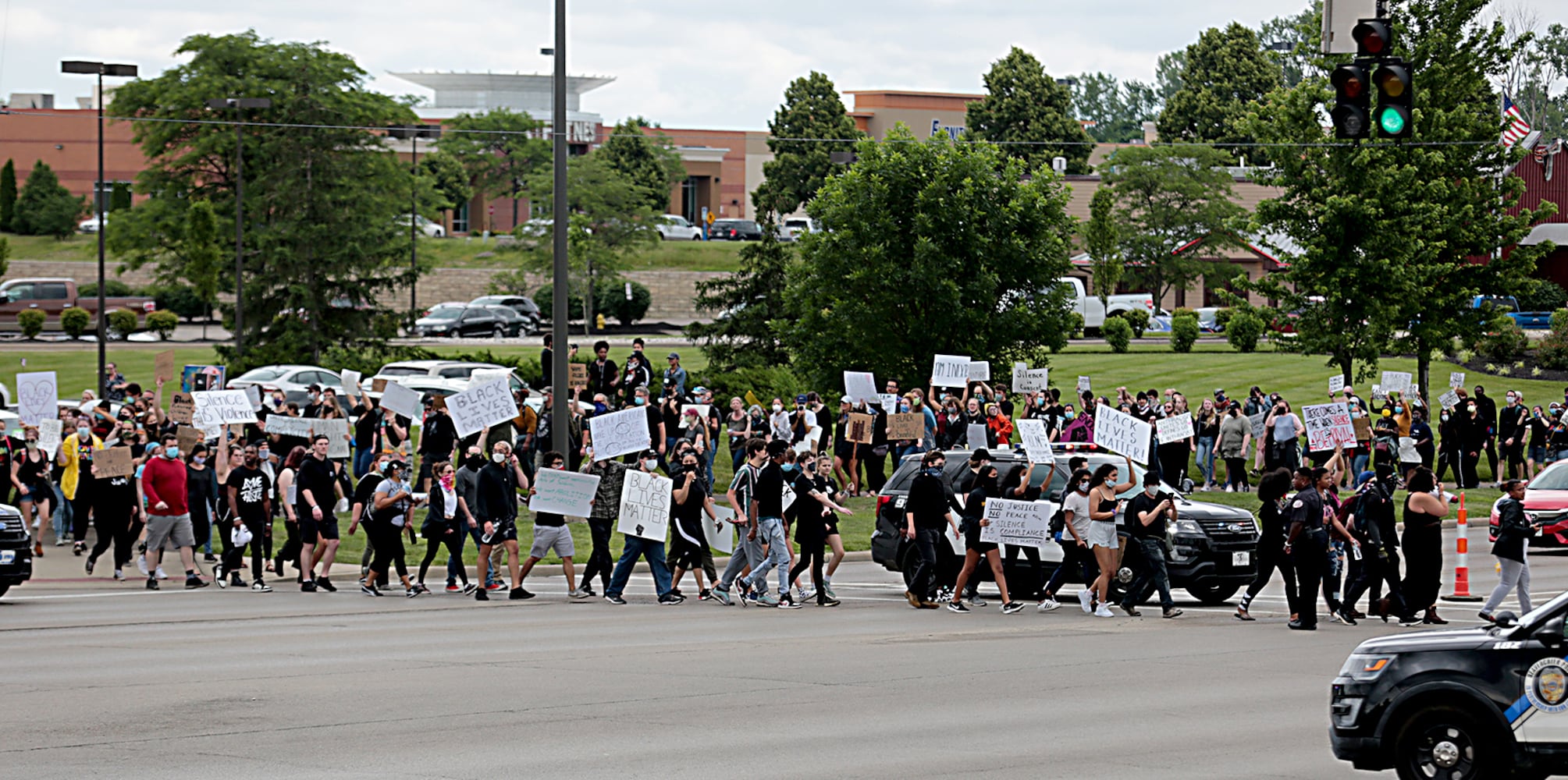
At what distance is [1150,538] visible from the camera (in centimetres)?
1777

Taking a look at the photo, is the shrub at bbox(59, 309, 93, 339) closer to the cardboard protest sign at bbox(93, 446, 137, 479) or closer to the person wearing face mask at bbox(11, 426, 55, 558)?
the person wearing face mask at bbox(11, 426, 55, 558)

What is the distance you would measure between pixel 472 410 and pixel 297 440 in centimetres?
588

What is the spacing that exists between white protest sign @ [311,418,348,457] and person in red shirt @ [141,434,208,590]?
4434 mm

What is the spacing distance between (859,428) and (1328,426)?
7.60 meters

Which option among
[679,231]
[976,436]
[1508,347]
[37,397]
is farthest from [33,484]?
[679,231]

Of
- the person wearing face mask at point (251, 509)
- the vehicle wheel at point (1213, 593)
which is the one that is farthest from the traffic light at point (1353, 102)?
the person wearing face mask at point (251, 509)

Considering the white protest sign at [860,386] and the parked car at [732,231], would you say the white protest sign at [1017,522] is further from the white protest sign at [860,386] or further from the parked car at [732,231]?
the parked car at [732,231]

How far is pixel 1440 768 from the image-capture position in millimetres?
8914

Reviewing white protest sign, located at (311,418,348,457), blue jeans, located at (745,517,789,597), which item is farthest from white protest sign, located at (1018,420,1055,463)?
white protest sign, located at (311,418,348,457)

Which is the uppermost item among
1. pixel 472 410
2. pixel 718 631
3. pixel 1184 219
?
pixel 1184 219

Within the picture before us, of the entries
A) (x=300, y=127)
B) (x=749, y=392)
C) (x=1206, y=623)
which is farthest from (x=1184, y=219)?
(x=1206, y=623)

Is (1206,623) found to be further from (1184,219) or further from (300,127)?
(1184,219)

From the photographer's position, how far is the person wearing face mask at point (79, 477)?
2319cm

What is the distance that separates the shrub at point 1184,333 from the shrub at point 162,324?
123ft
